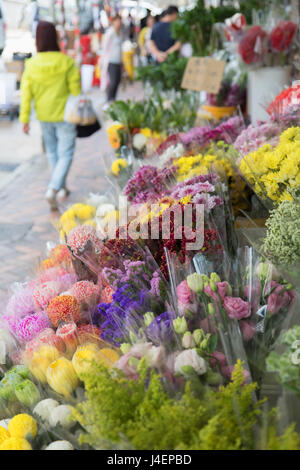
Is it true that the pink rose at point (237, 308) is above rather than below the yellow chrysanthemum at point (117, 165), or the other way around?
above

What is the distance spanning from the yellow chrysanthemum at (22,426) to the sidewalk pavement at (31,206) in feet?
6.16

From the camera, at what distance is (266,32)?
412 centimetres

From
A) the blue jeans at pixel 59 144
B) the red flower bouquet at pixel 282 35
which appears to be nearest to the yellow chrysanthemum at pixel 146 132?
the red flower bouquet at pixel 282 35

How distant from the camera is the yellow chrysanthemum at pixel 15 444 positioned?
137cm

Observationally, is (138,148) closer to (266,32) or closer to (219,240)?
(266,32)

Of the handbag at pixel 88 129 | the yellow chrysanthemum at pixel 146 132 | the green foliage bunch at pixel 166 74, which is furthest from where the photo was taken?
the handbag at pixel 88 129

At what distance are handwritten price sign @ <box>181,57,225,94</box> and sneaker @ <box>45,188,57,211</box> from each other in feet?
6.16

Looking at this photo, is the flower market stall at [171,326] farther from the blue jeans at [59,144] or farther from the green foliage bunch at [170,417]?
the blue jeans at [59,144]

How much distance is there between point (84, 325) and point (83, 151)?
6511 mm

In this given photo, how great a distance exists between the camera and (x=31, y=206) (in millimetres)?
5883

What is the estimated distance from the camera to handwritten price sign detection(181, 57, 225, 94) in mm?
4332

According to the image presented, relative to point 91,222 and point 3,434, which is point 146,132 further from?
point 3,434

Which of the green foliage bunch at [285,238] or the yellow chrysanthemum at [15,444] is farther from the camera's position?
the green foliage bunch at [285,238]

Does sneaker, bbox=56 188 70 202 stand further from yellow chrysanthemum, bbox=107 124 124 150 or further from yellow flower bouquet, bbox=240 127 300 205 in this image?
yellow flower bouquet, bbox=240 127 300 205
